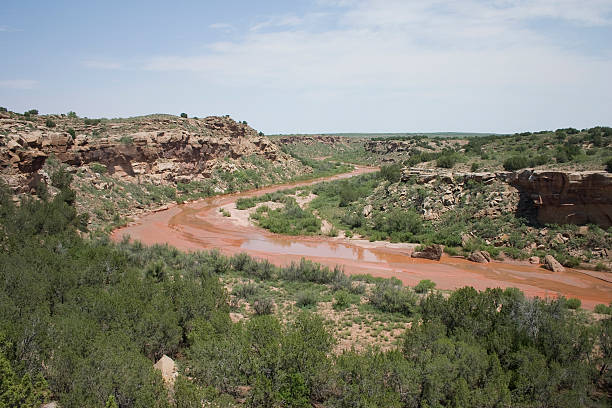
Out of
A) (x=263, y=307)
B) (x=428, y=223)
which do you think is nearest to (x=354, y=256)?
(x=428, y=223)

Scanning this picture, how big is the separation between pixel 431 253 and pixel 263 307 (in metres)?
14.1

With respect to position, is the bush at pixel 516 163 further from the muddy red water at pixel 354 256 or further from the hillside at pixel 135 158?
the hillside at pixel 135 158

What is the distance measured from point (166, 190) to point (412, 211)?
27.7m

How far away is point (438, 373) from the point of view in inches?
355

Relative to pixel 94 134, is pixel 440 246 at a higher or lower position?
lower

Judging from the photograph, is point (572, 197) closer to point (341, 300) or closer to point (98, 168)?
point (341, 300)

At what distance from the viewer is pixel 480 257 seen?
24.5 m

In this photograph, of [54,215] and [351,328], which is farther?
[54,215]

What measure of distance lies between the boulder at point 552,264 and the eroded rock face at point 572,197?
335cm

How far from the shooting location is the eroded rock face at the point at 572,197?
23.2m

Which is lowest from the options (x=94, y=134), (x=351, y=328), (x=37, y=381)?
(x=351, y=328)

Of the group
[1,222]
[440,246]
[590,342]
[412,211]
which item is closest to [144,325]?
[590,342]

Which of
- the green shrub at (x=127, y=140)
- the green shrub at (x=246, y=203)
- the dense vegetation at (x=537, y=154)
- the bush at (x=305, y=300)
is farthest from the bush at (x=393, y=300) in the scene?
the green shrub at (x=127, y=140)

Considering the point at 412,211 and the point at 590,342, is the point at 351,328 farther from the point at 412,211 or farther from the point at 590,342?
the point at 412,211
